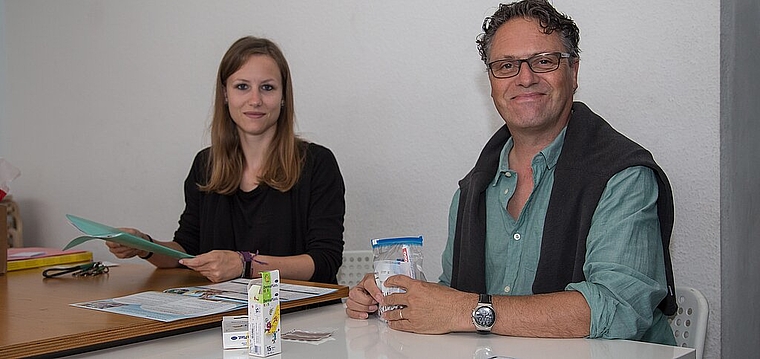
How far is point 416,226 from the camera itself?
2900mm

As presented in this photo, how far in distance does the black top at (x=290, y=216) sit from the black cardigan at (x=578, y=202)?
68cm

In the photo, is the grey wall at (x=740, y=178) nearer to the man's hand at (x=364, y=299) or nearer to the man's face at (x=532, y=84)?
the man's face at (x=532, y=84)

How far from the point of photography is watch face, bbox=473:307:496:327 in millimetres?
1496

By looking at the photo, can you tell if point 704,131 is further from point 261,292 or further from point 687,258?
point 261,292

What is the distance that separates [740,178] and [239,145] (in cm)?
148

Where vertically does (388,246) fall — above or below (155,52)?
below

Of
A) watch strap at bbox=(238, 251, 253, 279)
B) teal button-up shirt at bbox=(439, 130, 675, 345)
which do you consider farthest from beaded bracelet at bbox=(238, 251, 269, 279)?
teal button-up shirt at bbox=(439, 130, 675, 345)

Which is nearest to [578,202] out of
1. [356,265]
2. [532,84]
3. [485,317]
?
[532,84]

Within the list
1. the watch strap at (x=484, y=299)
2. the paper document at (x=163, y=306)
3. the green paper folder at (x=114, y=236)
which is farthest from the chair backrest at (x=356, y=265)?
the watch strap at (x=484, y=299)

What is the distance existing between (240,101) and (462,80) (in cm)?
73

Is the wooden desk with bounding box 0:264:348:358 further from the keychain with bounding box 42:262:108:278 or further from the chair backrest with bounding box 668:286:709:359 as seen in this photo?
the chair backrest with bounding box 668:286:709:359

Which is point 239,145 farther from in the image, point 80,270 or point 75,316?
point 75,316

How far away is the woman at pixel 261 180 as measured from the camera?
254 cm

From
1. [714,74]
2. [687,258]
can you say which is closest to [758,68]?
[714,74]
